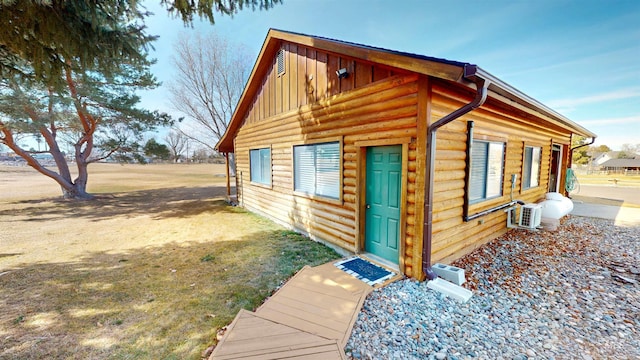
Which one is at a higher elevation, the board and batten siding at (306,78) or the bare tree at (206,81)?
the bare tree at (206,81)

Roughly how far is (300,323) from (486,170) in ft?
14.6

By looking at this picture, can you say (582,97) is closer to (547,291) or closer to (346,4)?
(346,4)

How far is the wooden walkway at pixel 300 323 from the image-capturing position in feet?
7.34

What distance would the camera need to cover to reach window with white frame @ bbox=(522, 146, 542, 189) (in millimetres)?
6336

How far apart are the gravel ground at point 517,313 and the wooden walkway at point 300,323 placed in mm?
179

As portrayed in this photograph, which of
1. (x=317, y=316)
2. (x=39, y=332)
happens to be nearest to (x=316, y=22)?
(x=317, y=316)

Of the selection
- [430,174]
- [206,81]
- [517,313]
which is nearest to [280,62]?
[430,174]

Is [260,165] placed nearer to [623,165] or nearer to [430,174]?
[430,174]

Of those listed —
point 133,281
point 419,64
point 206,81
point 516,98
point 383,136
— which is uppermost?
point 206,81

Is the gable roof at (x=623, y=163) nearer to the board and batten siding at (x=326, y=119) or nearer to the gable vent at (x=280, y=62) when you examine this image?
the board and batten siding at (x=326, y=119)

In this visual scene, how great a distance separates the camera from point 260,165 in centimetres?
830

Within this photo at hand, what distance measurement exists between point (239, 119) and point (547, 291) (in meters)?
9.49

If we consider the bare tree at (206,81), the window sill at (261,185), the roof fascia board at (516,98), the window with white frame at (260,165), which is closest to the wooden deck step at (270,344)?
the roof fascia board at (516,98)

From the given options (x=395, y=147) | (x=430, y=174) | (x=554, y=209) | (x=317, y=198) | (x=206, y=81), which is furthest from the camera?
(x=206, y=81)
